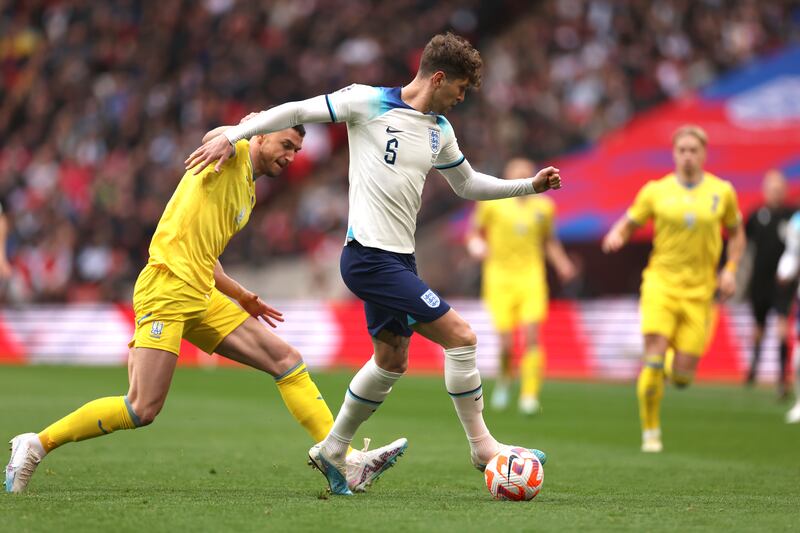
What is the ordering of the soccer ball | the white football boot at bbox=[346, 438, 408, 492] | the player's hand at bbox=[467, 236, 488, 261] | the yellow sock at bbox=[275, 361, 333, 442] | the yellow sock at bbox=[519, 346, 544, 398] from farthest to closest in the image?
the player's hand at bbox=[467, 236, 488, 261], the yellow sock at bbox=[519, 346, 544, 398], the yellow sock at bbox=[275, 361, 333, 442], the white football boot at bbox=[346, 438, 408, 492], the soccer ball

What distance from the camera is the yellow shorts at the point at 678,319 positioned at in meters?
11.0

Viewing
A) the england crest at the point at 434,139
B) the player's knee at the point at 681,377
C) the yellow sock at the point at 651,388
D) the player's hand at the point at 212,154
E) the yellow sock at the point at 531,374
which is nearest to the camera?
the player's hand at the point at 212,154

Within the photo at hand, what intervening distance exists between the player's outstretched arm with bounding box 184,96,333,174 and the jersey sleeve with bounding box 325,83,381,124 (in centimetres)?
4

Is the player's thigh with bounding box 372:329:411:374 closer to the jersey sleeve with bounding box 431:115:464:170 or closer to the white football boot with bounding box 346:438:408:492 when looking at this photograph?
the white football boot with bounding box 346:438:408:492

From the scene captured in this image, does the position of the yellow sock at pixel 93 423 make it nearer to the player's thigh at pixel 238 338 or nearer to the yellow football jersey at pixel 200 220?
the player's thigh at pixel 238 338

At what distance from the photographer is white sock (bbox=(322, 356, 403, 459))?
7.77 meters

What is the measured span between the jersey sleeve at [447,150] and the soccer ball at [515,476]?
71.8 inches

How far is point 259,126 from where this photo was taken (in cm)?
712

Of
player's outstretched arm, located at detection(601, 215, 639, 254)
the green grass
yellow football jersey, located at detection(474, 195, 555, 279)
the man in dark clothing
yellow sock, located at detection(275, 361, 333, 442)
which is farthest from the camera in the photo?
the man in dark clothing

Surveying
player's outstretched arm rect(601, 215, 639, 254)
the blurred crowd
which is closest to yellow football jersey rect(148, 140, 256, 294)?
player's outstretched arm rect(601, 215, 639, 254)

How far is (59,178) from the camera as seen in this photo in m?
27.6

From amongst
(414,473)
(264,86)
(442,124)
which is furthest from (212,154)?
(264,86)

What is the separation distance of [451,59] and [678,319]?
15.1 feet

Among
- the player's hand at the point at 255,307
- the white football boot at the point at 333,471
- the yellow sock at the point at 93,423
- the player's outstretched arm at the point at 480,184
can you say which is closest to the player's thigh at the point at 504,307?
the player's outstretched arm at the point at 480,184
